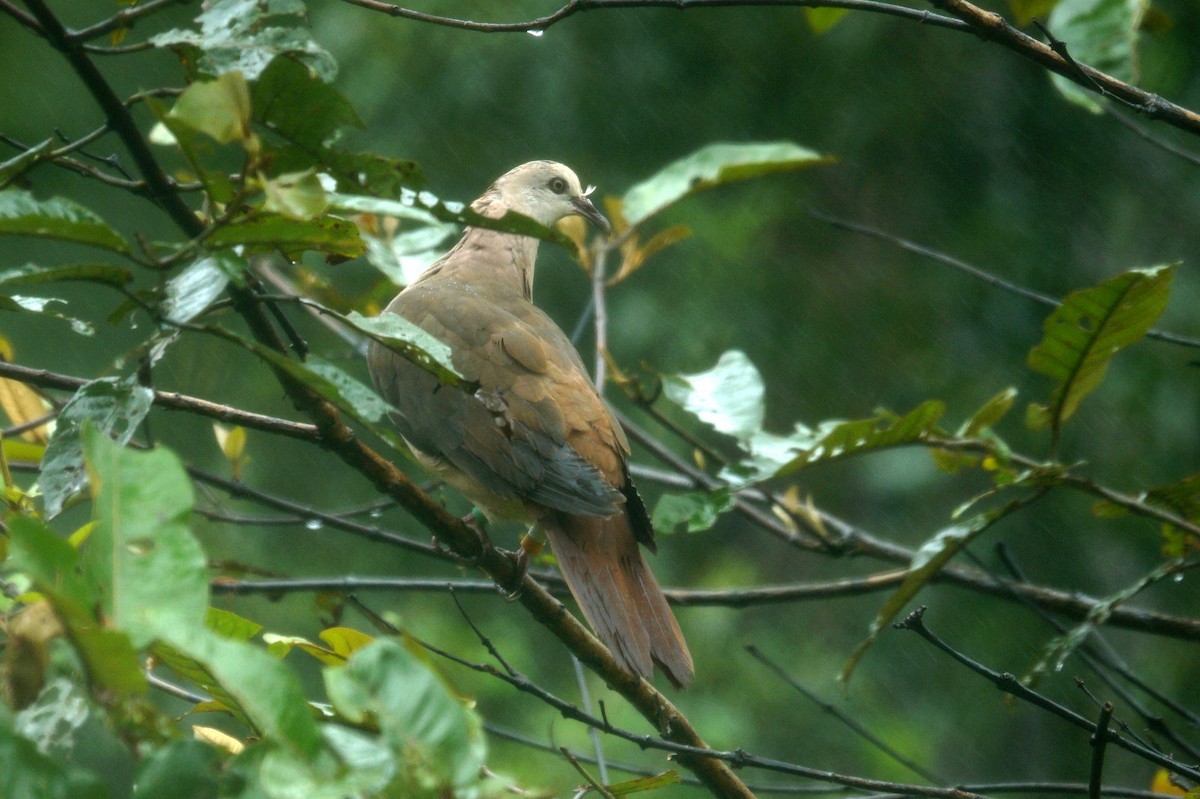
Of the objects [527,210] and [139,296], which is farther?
[527,210]

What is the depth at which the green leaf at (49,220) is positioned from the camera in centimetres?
108

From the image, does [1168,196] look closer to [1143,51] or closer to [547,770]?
[1143,51]

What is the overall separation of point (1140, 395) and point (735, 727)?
2543 mm

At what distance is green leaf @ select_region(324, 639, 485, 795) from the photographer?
2.62 ft

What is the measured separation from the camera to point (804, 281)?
657 cm

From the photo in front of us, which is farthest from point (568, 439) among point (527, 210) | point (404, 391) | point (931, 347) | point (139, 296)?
point (931, 347)

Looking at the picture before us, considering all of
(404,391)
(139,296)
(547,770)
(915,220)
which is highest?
(139,296)

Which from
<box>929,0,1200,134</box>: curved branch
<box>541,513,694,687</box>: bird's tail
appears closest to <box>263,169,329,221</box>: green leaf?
<box>929,0,1200,134</box>: curved branch

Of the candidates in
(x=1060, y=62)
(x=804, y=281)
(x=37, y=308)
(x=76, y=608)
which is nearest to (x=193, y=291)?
(x=37, y=308)

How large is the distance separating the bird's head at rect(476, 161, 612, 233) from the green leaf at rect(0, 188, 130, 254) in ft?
9.04

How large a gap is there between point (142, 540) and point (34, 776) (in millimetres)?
164

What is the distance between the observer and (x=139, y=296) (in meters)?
1.25

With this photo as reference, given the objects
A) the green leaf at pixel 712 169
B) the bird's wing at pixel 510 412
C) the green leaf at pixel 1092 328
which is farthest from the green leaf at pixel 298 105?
the green leaf at pixel 712 169

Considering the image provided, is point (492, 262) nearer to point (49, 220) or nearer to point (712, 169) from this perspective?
point (712, 169)
